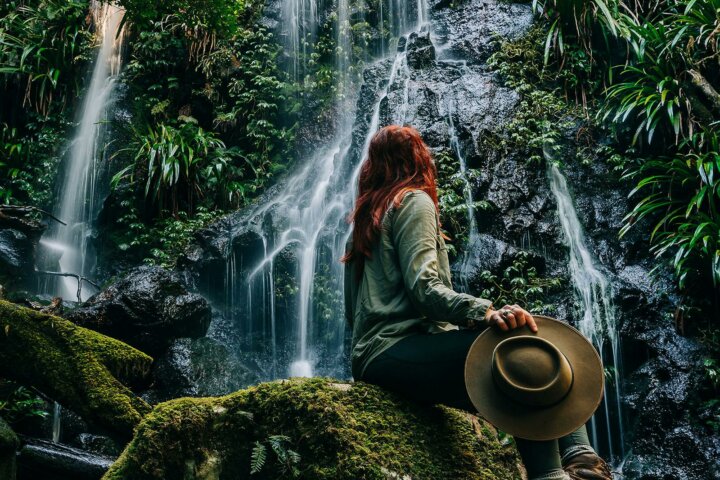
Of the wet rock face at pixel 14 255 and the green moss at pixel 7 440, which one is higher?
the wet rock face at pixel 14 255

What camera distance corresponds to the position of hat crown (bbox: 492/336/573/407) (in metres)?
2.33

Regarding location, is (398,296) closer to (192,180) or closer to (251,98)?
(192,180)

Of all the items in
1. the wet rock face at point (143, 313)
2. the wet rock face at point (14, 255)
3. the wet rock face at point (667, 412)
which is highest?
the wet rock face at point (14, 255)

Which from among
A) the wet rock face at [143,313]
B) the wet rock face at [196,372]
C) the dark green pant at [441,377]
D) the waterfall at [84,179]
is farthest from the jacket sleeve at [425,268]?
the waterfall at [84,179]

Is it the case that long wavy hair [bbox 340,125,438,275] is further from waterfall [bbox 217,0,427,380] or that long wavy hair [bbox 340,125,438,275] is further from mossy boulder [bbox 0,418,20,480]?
waterfall [bbox 217,0,427,380]

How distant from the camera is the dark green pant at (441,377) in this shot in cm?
234

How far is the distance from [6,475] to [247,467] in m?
1.90

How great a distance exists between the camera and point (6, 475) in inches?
144

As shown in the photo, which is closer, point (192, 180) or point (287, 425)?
point (287, 425)

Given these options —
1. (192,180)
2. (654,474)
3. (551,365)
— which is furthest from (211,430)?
(192,180)

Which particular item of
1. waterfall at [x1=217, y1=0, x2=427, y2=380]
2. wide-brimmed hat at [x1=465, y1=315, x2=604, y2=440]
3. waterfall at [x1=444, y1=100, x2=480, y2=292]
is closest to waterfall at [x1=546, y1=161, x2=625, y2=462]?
waterfall at [x1=444, y1=100, x2=480, y2=292]

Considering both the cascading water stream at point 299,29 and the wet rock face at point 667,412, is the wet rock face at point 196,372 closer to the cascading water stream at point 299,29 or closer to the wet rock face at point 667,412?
the wet rock face at point 667,412

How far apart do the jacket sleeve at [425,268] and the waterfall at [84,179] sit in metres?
7.96

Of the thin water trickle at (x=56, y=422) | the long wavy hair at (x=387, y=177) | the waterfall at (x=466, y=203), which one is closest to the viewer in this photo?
the long wavy hair at (x=387, y=177)
